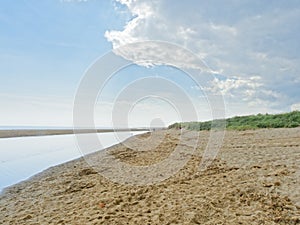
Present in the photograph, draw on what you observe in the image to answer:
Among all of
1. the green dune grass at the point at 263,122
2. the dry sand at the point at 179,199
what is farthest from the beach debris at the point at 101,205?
the green dune grass at the point at 263,122

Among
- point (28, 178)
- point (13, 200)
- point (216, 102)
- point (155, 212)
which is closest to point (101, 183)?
point (13, 200)

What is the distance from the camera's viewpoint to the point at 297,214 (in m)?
5.28

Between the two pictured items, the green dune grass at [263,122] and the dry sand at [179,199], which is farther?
the green dune grass at [263,122]

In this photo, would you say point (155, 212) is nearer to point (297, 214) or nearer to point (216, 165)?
point (297, 214)

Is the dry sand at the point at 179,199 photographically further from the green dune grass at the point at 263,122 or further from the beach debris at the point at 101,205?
the green dune grass at the point at 263,122

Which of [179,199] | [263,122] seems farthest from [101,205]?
[263,122]

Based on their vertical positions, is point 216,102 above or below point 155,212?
Result: above

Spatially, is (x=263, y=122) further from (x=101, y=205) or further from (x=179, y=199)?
(x=101, y=205)

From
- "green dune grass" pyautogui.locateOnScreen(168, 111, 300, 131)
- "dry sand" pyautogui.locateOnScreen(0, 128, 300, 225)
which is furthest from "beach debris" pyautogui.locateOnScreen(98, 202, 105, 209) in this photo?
"green dune grass" pyautogui.locateOnScreen(168, 111, 300, 131)

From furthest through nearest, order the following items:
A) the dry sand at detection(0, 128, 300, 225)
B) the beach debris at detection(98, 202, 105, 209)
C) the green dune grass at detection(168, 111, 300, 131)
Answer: the green dune grass at detection(168, 111, 300, 131)
the beach debris at detection(98, 202, 105, 209)
the dry sand at detection(0, 128, 300, 225)

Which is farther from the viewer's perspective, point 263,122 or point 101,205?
point 263,122

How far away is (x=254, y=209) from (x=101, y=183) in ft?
16.0

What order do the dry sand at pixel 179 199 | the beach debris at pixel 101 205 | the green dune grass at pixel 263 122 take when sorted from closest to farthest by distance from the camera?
1. the dry sand at pixel 179 199
2. the beach debris at pixel 101 205
3. the green dune grass at pixel 263 122

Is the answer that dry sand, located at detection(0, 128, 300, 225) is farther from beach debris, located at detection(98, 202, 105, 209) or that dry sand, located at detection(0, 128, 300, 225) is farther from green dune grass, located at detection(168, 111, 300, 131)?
green dune grass, located at detection(168, 111, 300, 131)
